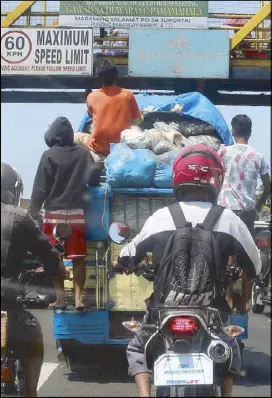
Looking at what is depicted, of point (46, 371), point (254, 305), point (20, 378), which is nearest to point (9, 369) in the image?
point (20, 378)

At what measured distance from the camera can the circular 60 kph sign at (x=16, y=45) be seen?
12.4 meters

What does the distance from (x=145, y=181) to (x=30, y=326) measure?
257cm

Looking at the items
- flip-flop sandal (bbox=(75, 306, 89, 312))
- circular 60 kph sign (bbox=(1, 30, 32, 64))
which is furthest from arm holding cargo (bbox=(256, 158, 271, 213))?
circular 60 kph sign (bbox=(1, 30, 32, 64))

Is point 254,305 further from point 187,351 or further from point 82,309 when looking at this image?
point 82,309

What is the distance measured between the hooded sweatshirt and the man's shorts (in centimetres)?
5

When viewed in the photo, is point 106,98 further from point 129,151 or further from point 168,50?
point 168,50

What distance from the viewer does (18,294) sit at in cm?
409

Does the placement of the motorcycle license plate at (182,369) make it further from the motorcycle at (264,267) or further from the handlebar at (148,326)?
the motorcycle at (264,267)

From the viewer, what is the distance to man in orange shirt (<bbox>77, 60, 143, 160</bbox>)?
7477 millimetres

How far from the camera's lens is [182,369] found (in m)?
3.68

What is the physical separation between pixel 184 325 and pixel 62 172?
2.92 meters

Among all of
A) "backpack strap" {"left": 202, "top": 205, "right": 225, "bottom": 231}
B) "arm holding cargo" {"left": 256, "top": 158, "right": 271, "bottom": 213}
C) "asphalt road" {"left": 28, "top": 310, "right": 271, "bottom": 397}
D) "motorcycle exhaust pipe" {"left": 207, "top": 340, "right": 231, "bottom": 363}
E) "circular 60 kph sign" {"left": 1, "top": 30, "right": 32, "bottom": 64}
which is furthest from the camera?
"circular 60 kph sign" {"left": 1, "top": 30, "right": 32, "bottom": 64}

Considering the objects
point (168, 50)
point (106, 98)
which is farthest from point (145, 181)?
point (168, 50)

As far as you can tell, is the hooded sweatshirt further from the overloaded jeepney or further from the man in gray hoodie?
the overloaded jeepney
